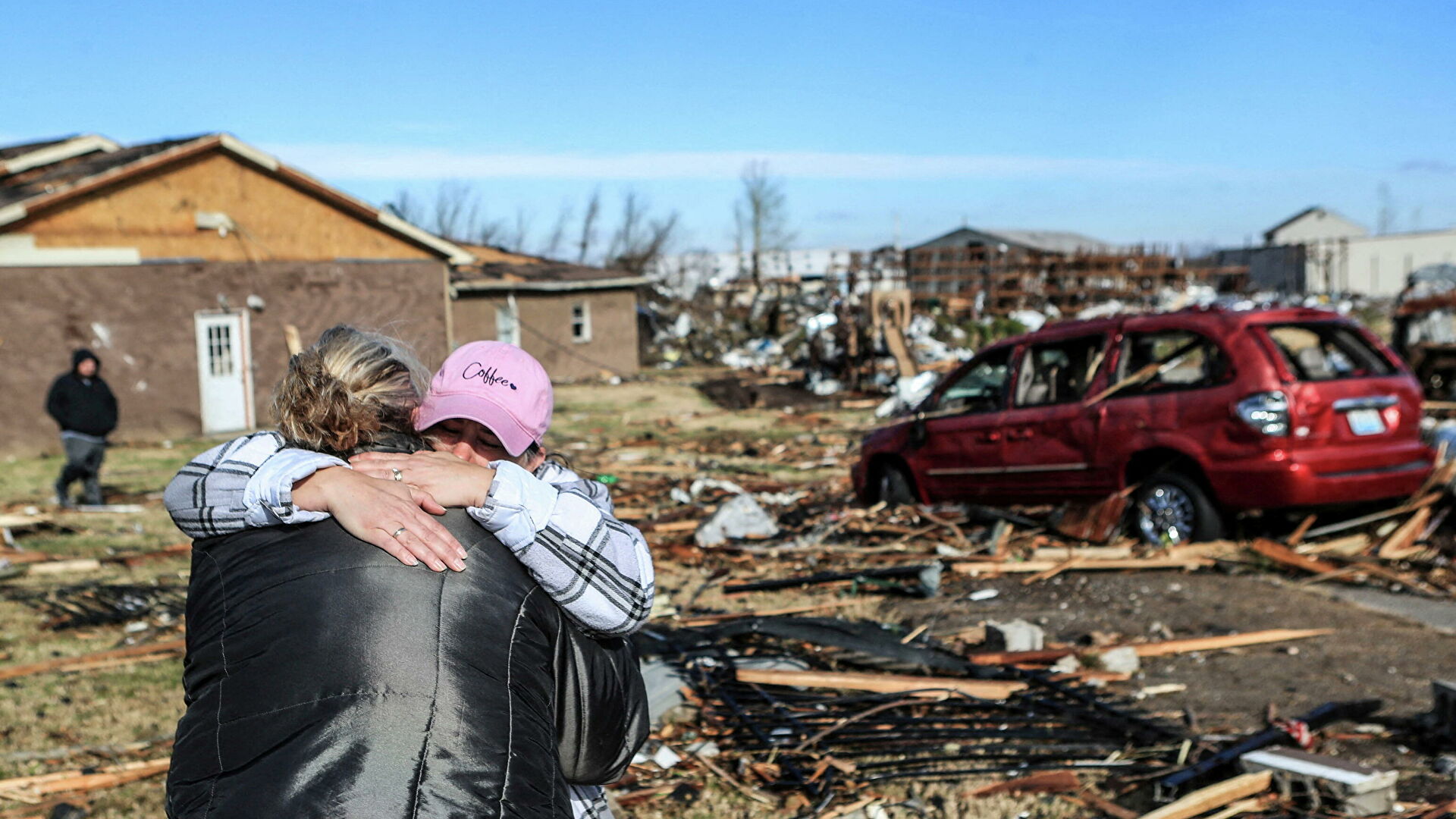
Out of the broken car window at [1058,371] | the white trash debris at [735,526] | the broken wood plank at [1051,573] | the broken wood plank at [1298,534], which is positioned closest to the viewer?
the broken wood plank at [1051,573]

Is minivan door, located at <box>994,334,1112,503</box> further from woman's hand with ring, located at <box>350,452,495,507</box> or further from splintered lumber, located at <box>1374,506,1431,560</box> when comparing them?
woman's hand with ring, located at <box>350,452,495,507</box>

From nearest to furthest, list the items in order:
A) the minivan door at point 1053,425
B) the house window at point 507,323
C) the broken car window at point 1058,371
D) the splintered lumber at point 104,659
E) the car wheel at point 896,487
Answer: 1. the splintered lumber at point 104,659
2. the minivan door at point 1053,425
3. the broken car window at point 1058,371
4. the car wheel at point 896,487
5. the house window at point 507,323

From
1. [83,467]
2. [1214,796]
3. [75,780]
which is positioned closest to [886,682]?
[1214,796]

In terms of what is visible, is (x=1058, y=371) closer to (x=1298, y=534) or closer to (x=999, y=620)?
(x=1298, y=534)

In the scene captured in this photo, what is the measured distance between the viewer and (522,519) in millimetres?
2154

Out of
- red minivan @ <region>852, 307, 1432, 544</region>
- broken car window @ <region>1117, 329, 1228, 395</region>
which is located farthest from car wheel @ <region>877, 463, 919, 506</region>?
broken car window @ <region>1117, 329, 1228, 395</region>

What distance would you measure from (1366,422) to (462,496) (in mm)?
8176

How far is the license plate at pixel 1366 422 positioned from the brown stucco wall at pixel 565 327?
2655cm

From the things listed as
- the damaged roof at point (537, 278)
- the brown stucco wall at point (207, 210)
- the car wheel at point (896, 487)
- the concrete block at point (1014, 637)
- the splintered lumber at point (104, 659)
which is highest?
the brown stucco wall at point (207, 210)

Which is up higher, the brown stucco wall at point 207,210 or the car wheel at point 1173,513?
the brown stucco wall at point 207,210

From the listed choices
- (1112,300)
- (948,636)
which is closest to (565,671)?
(948,636)

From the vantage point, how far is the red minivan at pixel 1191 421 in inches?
326

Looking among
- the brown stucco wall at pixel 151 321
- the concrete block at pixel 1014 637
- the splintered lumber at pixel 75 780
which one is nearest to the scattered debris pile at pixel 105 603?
the splintered lumber at pixel 75 780

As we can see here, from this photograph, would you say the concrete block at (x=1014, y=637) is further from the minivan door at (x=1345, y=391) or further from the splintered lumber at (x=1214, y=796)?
the minivan door at (x=1345, y=391)
